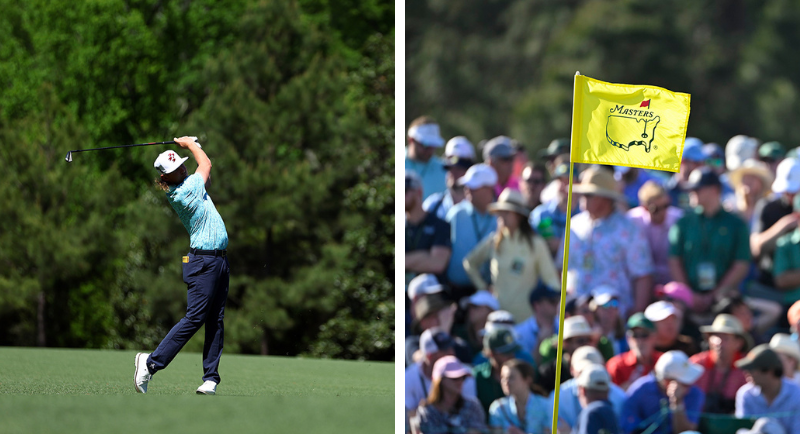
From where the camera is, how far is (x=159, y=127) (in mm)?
20578

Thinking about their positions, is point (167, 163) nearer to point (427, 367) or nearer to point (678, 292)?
point (427, 367)

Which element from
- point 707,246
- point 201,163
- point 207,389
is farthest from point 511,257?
point 207,389

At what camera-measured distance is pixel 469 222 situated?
7.23 metres

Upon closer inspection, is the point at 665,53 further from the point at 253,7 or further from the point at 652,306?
the point at 253,7

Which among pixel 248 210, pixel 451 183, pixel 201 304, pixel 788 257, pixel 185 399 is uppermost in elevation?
pixel 451 183

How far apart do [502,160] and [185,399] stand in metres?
3.00

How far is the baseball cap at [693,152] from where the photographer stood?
23.1 feet

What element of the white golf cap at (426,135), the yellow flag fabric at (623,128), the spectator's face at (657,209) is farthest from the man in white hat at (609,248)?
the yellow flag fabric at (623,128)

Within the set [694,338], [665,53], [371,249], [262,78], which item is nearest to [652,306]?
[694,338]

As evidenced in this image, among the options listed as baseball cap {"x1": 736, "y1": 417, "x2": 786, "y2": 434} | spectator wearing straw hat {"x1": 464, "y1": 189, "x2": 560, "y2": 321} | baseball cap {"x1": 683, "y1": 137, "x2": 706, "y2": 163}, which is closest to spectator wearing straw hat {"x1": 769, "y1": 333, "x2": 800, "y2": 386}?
baseball cap {"x1": 736, "y1": 417, "x2": 786, "y2": 434}

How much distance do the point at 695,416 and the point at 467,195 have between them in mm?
2152

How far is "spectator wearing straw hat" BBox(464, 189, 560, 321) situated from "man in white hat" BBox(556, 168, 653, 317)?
7.1 inches

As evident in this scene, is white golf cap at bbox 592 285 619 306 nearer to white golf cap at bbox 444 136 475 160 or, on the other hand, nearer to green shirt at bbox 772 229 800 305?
green shirt at bbox 772 229 800 305

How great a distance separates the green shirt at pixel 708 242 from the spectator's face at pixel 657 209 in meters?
0.10
